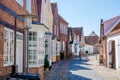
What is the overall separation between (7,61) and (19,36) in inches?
93.9

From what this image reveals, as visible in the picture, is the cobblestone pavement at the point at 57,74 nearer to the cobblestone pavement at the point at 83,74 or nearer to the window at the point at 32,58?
the cobblestone pavement at the point at 83,74

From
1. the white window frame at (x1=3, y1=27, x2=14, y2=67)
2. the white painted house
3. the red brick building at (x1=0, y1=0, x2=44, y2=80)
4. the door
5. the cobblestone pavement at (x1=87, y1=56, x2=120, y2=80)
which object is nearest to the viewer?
the red brick building at (x1=0, y1=0, x2=44, y2=80)

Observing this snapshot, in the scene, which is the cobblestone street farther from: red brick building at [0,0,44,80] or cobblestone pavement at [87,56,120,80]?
red brick building at [0,0,44,80]

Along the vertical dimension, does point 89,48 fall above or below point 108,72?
above

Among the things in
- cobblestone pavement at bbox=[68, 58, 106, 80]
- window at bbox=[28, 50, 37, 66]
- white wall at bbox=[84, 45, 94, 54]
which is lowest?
cobblestone pavement at bbox=[68, 58, 106, 80]

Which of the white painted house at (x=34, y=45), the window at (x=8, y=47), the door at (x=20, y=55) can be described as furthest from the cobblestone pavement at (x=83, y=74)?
the window at (x=8, y=47)

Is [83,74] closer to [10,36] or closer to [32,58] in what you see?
[32,58]

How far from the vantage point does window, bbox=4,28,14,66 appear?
35.0 ft

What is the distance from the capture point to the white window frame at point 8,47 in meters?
10.7

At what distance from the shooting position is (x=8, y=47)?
36.3 ft

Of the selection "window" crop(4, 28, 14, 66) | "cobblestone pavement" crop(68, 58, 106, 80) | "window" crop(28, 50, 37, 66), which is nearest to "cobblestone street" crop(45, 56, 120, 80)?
"cobblestone pavement" crop(68, 58, 106, 80)

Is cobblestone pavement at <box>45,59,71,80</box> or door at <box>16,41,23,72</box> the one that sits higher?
door at <box>16,41,23,72</box>

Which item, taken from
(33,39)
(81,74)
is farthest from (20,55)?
(81,74)

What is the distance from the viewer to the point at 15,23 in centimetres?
1198
